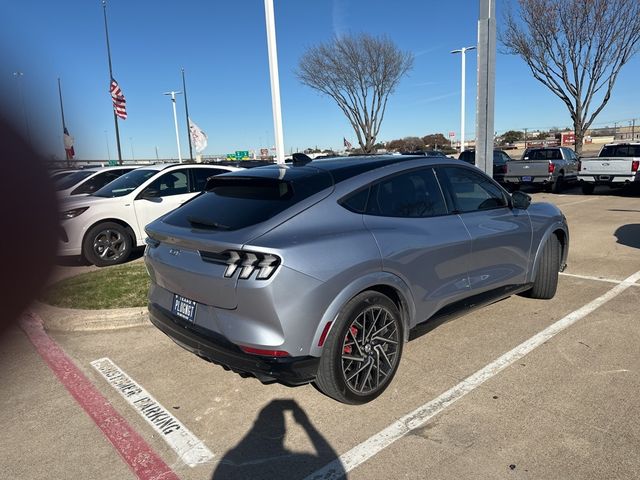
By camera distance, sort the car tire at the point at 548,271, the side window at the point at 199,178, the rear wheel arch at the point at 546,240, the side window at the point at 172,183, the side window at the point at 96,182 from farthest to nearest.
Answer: the side window at the point at 96,182, the side window at the point at 199,178, the side window at the point at 172,183, the car tire at the point at 548,271, the rear wheel arch at the point at 546,240

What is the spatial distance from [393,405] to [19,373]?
3.15 metres

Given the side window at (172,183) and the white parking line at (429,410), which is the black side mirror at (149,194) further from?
the white parking line at (429,410)

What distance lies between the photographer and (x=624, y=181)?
14906 mm

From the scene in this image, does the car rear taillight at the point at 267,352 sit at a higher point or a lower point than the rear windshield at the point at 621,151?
lower

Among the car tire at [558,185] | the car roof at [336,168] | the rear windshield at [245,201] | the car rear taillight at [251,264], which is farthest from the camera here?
the car tire at [558,185]

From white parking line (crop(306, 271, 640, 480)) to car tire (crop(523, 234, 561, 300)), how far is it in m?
0.41

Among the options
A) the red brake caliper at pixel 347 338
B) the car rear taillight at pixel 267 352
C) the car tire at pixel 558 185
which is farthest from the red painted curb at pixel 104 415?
the car tire at pixel 558 185

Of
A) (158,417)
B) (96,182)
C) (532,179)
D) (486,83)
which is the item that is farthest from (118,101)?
(158,417)

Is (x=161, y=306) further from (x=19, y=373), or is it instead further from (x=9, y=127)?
(x=9, y=127)

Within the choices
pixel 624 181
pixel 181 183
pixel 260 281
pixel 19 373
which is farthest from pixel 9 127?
pixel 624 181

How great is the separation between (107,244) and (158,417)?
18.2ft

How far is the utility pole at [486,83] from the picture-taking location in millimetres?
8000

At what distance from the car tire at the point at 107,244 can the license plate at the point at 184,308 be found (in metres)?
5.29

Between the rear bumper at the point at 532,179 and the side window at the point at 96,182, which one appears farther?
the rear bumper at the point at 532,179
